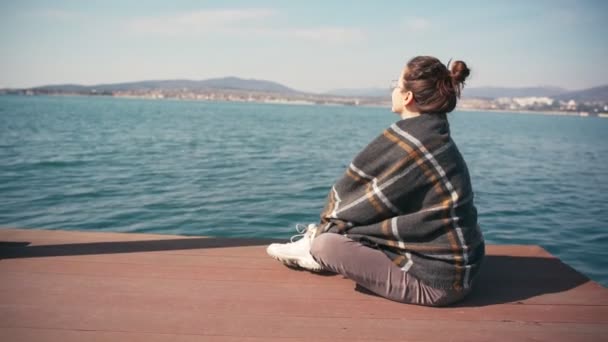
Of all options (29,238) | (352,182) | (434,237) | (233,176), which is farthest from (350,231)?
(233,176)

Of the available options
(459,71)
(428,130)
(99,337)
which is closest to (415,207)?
(428,130)

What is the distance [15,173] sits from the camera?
446 inches

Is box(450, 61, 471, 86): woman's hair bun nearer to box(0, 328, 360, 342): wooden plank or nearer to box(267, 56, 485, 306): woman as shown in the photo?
box(267, 56, 485, 306): woman

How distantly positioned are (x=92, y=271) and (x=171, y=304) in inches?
27.7

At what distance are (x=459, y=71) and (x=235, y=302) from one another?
1.65m

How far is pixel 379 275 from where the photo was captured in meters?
2.30

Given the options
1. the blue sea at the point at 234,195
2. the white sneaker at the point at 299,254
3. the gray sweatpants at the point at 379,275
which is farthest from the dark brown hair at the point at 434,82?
the blue sea at the point at 234,195

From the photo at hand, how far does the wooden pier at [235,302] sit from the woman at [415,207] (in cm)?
17

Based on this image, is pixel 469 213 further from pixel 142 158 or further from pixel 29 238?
pixel 142 158

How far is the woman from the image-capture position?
7.19ft

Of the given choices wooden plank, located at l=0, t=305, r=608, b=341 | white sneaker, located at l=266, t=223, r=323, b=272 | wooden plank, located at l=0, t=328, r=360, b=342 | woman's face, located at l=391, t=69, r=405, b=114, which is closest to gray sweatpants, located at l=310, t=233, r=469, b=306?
wooden plank, located at l=0, t=305, r=608, b=341

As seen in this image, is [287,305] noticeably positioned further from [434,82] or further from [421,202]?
[434,82]

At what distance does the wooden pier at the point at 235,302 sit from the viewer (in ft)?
6.53

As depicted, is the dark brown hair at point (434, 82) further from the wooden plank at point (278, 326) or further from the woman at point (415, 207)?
the wooden plank at point (278, 326)
